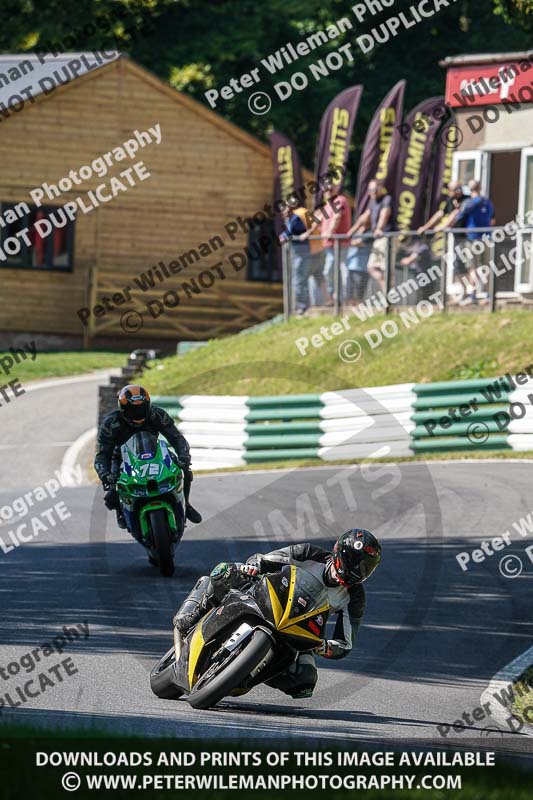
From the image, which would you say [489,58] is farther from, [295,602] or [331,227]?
[295,602]

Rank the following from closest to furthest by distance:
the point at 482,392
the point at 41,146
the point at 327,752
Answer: the point at 327,752 → the point at 482,392 → the point at 41,146

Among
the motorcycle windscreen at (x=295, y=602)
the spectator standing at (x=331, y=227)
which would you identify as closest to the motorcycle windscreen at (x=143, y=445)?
the motorcycle windscreen at (x=295, y=602)

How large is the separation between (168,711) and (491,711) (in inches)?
82.7

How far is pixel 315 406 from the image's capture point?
19.8m

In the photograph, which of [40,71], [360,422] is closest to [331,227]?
[360,422]

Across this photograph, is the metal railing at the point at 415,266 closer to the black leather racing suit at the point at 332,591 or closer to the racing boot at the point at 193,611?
the black leather racing suit at the point at 332,591

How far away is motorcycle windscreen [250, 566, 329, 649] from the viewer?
7758 millimetres

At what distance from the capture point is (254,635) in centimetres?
770

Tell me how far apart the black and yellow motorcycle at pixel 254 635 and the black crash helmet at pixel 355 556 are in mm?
177

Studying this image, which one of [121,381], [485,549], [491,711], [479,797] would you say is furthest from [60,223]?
[479,797]

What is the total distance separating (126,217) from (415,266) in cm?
1688

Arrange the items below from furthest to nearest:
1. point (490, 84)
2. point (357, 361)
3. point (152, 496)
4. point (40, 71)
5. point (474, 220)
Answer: point (40, 71), point (490, 84), point (357, 361), point (474, 220), point (152, 496)

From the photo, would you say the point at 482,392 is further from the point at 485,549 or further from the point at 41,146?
the point at 41,146

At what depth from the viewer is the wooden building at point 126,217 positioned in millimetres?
35906
